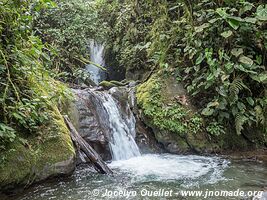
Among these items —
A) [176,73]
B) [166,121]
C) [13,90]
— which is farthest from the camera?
[176,73]

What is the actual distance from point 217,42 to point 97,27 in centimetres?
461

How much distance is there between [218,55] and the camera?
6.52 meters

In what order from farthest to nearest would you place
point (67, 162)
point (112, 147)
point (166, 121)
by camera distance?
point (166, 121), point (112, 147), point (67, 162)

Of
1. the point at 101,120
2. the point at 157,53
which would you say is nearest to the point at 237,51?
the point at 157,53

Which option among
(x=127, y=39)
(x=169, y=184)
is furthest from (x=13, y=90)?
(x=127, y=39)

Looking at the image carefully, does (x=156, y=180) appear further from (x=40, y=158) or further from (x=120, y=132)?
(x=120, y=132)

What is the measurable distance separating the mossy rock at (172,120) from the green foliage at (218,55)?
1.09 ft

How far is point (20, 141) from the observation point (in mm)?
3877

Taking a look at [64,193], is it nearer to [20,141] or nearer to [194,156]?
[20,141]

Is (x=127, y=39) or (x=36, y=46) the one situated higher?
(x=127, y=39)

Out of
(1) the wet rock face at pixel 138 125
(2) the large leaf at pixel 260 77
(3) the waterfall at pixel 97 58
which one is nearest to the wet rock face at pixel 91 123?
(1) the wet rock face at pixel 138 125

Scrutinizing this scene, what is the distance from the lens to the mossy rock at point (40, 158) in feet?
11.8

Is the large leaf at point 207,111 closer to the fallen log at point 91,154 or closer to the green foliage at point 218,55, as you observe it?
the green foliage at point 218,55

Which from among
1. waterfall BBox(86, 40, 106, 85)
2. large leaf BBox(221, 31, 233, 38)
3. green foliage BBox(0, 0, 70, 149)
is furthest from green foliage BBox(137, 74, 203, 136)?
waterfall BBox(86, 40, 106, 85)
